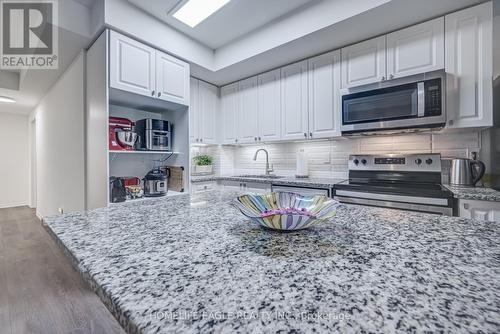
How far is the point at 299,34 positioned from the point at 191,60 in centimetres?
121

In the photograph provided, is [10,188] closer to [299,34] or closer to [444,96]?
[299,34]

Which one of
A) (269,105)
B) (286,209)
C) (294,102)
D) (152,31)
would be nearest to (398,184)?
(294,102)

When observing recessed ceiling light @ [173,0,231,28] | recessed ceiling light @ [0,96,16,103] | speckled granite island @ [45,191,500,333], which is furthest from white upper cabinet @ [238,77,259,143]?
recessed ceiling light @ [0,96,16,103]

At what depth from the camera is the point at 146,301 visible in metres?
0.35

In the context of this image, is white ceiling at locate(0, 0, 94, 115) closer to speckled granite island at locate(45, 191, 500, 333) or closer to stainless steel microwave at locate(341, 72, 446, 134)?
speckled granite island at locate(45, 191, 500, 333)

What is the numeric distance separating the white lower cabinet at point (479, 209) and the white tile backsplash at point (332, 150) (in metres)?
0.71

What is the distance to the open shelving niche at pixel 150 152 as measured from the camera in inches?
94.0

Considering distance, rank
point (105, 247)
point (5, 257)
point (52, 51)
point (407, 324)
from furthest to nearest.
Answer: point (5, 257) → point (52, 51) → point (105, 247) → point (407, 324)

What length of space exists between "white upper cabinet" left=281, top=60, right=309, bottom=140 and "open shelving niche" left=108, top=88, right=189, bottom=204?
1170mm

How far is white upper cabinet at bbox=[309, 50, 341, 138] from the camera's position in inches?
94.5

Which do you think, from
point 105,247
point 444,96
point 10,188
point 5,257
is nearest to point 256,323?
point 105,247

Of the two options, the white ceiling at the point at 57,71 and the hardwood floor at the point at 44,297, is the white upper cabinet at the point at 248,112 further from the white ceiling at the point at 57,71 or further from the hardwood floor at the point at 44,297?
the hardwood floor at the point at 44,297

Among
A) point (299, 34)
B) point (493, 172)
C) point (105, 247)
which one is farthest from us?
point (299, 34)

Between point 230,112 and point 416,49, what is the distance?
2.22m
